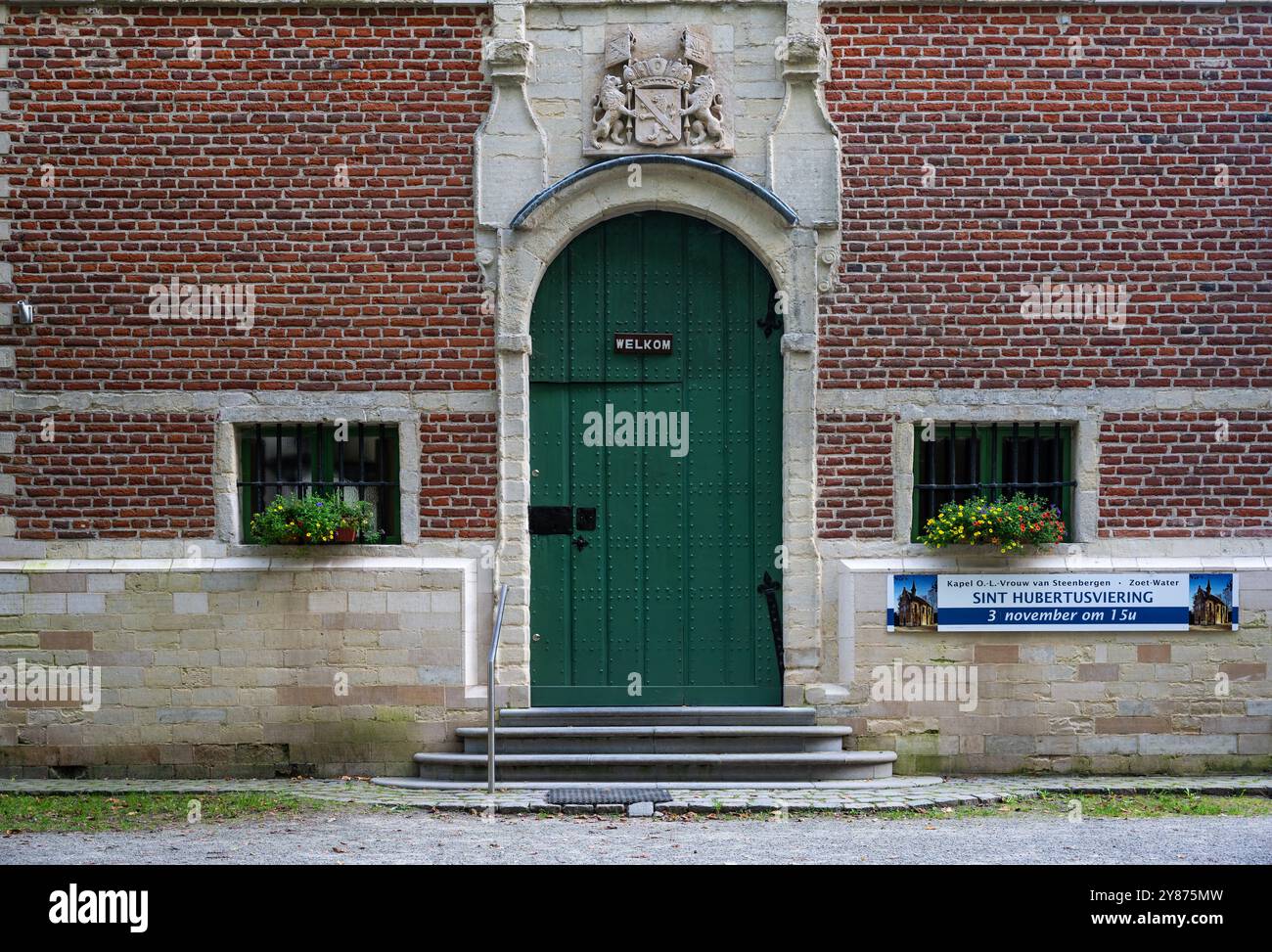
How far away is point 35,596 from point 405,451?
108 inches

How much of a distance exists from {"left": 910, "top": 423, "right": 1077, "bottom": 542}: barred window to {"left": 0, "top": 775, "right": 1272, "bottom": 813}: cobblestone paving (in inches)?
70.2

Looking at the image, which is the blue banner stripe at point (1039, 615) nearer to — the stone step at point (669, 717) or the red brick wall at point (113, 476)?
the stone step at point (669, 717)

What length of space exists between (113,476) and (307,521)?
4.89ft

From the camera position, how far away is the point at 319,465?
448 inches

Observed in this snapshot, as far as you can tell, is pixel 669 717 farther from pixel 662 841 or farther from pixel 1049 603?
pixel 1049 603

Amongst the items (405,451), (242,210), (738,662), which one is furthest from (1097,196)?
(242,210)

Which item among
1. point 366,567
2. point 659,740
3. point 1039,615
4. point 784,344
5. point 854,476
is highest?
point 784,344

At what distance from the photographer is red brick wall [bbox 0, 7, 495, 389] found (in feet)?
37.0

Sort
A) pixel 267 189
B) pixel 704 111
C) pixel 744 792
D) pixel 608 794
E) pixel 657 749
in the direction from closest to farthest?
1. pixel 608 794
2. pixel 744 792
3. pixel 657 749
4. pixel 704 111
5. pixel 267 189

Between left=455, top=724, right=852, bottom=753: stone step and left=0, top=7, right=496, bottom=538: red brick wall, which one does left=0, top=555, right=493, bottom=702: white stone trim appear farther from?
left=455, top=724, right=852, bottom=753: stone step

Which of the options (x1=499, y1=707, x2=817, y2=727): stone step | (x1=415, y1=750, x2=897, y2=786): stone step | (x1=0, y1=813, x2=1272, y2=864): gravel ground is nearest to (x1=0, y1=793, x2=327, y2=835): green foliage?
(x1=0, y1=813, x2=1272, y2=864): gravel ground

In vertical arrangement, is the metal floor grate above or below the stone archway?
below

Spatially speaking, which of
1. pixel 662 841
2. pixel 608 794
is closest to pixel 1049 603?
pixel 608 794

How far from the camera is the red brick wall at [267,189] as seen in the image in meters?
11.3
